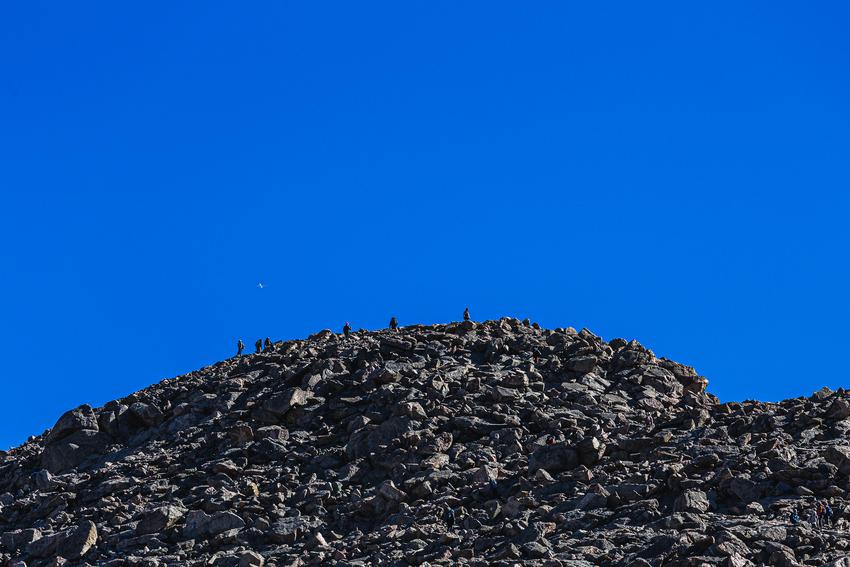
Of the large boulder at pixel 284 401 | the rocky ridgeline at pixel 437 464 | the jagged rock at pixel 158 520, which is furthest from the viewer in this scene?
the large boulder at pixel 284 401

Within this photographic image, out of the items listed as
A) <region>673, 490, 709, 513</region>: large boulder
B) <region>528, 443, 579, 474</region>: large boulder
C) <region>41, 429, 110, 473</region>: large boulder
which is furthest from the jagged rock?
<region>673, 490, 709, 513</region>: large boulder

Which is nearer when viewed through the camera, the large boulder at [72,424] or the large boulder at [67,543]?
the large boulder at [67,543]

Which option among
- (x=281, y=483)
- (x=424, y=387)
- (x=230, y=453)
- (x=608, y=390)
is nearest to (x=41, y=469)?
(x=230, y=453)

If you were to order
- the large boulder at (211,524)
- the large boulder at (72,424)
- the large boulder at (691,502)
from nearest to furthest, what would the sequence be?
the large boulder at (691,502) < the large boulder at (211,524) < the large boulder at (72,424)

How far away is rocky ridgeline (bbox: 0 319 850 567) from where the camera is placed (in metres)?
39.2

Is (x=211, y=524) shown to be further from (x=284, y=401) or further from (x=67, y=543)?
(x=284, y=401)

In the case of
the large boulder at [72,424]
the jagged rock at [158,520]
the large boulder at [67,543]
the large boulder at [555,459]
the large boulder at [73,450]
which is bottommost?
the large boulder at [67,543]

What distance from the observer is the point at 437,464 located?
4688 centimetres

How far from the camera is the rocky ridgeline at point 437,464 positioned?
3925 centimetres

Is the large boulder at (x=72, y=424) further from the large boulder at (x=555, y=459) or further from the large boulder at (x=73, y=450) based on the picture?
the large boulder at (x=555, y=459)

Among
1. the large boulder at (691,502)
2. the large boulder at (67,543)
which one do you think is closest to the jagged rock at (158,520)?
the large boulder at (67,543)

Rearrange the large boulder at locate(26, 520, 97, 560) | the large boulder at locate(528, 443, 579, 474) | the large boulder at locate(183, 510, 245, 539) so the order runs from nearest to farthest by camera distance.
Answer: the large boulder at locate(183, 510, 245, 539) < the large boulder at locate(26, 520, 97, 560) < the large boulder at locate(528, 443, 579, 474)

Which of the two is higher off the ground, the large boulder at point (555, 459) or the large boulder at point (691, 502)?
the large boulder at point (555, 459)

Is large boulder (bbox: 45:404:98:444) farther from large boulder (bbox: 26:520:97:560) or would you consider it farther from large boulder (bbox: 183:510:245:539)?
large boulder (bbox: 183:510:245:539)
